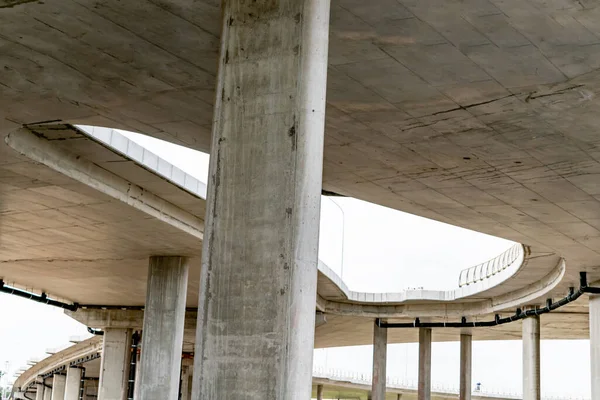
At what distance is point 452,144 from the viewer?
20.0 m

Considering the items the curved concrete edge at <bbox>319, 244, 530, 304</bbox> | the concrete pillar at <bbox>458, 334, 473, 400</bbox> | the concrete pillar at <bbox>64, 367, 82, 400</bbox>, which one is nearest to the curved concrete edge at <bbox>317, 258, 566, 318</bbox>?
the curved concrete edge at <bbox>319, 244, 530, 304</bbox>

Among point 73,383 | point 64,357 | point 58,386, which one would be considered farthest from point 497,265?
point 58,386

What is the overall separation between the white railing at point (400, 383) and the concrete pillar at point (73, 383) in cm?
1993

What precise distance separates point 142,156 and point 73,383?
58.5 meters

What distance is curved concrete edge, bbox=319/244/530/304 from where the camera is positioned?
3934 centimetres

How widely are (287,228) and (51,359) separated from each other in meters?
68.5

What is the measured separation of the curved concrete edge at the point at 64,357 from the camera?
6681 centimetres

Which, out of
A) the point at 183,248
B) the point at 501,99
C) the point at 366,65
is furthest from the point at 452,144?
the point at 183,248

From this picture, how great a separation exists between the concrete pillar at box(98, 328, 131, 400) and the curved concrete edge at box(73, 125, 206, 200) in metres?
25.1

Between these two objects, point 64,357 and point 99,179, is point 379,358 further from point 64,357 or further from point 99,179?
point 64,357

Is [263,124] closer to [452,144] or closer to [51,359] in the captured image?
[452,144]

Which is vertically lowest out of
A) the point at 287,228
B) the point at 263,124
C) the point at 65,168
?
the point at 287,228

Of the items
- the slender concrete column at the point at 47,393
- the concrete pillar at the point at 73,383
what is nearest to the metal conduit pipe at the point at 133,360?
the concrete pillar at the point at 73,383

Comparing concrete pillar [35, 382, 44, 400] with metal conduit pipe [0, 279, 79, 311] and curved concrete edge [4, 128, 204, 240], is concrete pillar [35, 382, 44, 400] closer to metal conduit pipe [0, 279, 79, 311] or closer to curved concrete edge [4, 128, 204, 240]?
metal conduit pipe [0, 279, 79, 311]
